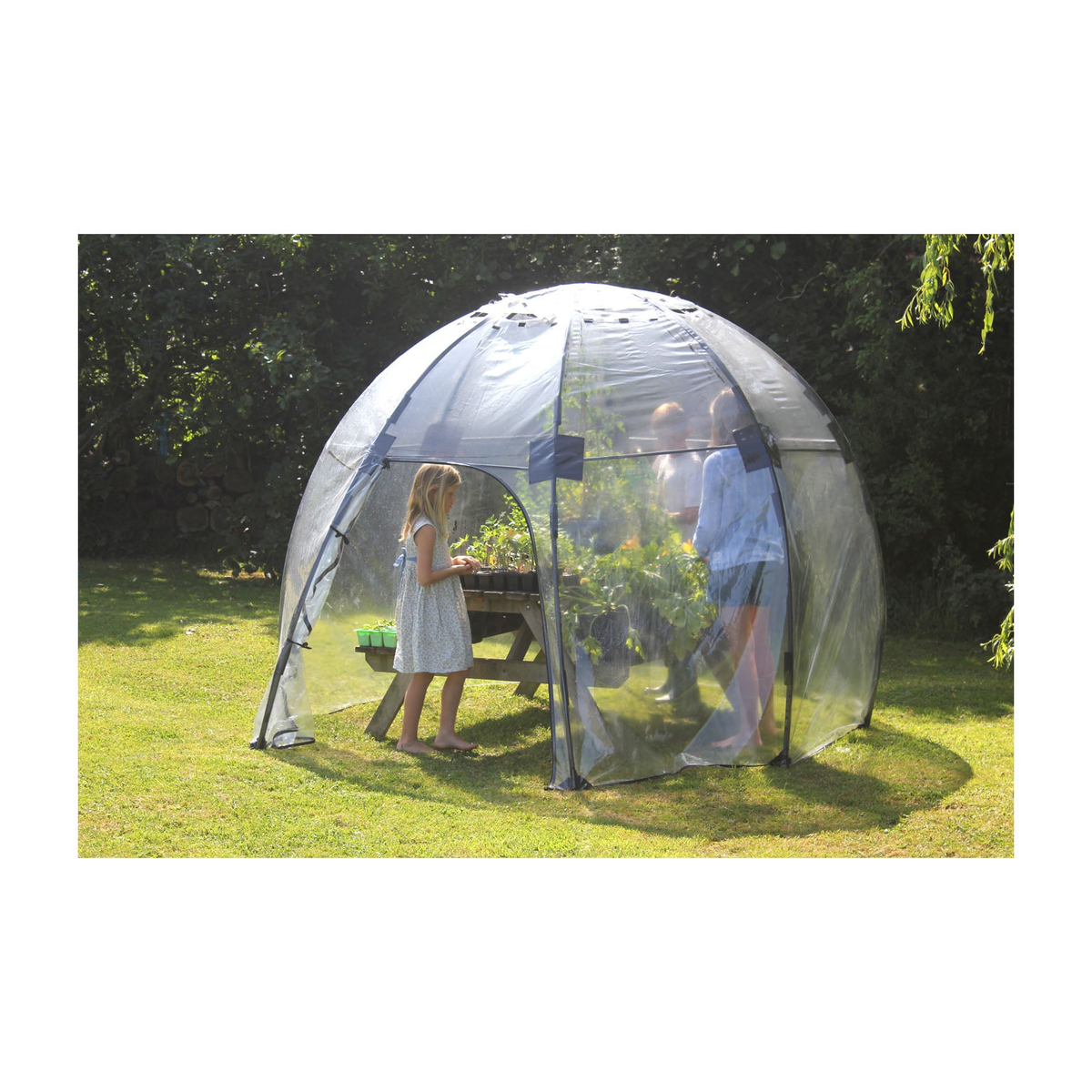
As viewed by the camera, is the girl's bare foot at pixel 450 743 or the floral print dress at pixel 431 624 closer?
the floral print dress at pixel 431 624

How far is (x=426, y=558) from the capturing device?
19.8ft

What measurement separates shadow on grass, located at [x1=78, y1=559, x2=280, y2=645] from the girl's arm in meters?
4.36

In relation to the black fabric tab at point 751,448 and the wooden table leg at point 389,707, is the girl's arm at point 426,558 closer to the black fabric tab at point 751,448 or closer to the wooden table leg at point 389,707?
the wooden table leg at point 389,707

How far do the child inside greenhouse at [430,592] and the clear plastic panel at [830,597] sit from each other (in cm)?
177

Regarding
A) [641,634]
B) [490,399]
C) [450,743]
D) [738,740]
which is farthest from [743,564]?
[450,743]

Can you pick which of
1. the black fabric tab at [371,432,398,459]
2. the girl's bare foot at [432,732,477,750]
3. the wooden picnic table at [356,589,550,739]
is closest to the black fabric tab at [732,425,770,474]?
the wooden picnic table at [356,589,550,739]

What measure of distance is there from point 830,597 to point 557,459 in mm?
1770

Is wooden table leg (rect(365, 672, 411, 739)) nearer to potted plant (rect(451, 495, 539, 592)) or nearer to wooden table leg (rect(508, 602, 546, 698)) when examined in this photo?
potted plant (rect(451, 495, 539, 592))

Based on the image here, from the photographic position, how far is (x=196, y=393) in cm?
1379

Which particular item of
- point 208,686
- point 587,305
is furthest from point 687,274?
point 208,686

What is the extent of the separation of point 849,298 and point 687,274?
5.19 feet

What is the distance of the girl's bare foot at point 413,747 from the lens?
20.8ft

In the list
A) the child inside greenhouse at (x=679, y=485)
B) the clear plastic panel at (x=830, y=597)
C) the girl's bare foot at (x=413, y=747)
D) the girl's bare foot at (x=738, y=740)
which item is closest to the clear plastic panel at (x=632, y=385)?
the child inside greenhouse at (x=679, y=485)

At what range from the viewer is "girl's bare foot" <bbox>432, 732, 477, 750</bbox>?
639cm
